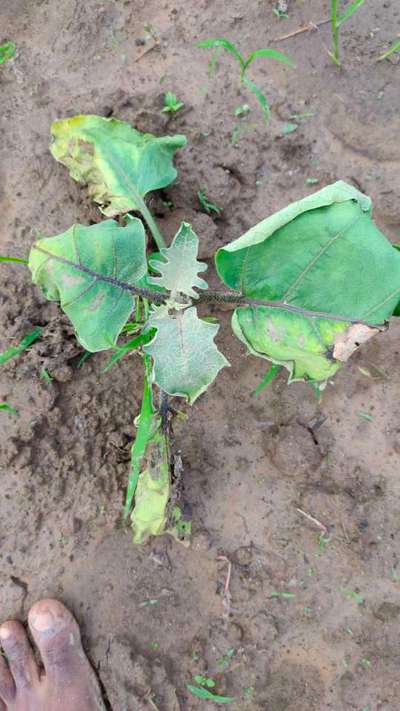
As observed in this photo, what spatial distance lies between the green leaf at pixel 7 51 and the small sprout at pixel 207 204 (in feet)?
2.85

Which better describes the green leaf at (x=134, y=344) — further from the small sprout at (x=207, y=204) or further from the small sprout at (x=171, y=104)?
the small sprout at (x=171, y=104)

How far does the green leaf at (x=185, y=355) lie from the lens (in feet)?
5.08

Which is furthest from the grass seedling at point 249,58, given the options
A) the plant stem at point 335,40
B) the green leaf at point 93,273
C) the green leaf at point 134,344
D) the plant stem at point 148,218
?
the green leaf at point 134,344

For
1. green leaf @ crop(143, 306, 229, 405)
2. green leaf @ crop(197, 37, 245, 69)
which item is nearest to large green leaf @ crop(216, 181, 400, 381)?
green leaf @ crop(143, 306, 229, 405)

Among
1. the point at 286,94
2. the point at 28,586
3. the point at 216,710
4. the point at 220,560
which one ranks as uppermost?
the point at 286,94

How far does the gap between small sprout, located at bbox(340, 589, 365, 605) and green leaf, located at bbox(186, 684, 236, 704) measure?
21.4 inches

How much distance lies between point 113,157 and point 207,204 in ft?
1.24

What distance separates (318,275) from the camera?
1.64 m

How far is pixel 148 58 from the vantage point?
2.17m

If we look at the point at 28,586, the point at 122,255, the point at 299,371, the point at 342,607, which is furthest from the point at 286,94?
the point at 28,586

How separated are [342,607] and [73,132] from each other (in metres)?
1.90

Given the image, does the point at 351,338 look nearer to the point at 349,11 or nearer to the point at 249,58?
the point at 249,58

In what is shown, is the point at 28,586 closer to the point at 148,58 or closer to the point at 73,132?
the point at 73,132

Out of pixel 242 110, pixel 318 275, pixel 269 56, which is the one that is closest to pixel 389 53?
pixel 269 56
